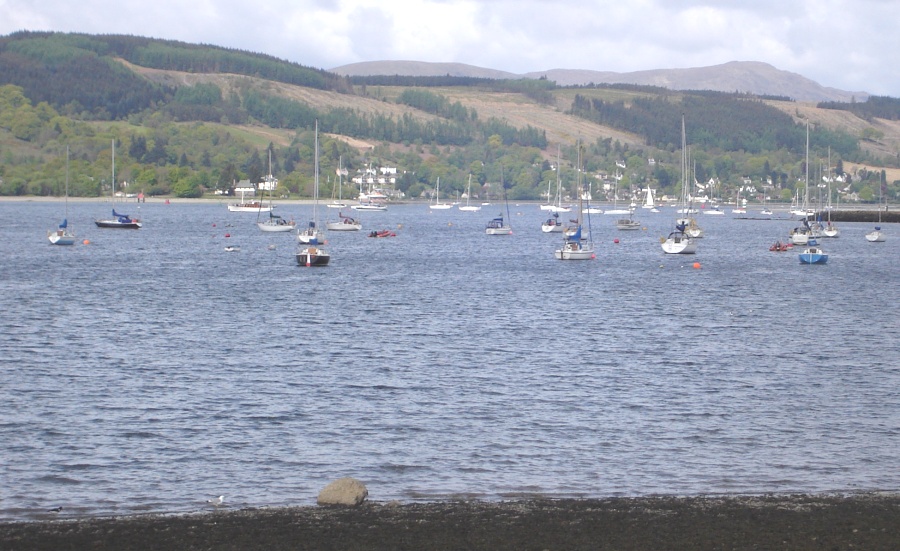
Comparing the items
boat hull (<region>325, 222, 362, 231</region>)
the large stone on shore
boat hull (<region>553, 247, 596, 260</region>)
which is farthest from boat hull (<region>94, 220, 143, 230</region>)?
the large stone on shore

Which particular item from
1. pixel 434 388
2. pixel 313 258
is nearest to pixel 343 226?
pixel 313 258

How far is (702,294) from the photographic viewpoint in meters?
65.0

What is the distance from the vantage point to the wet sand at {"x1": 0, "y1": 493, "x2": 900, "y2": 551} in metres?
16.9

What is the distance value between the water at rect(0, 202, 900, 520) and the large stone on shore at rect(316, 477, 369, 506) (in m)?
0.87

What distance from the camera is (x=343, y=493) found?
66.2 feet

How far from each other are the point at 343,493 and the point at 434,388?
13.3 metres

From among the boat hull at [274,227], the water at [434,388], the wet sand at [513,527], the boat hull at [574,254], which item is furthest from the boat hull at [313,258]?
the wet sand at [513,527]

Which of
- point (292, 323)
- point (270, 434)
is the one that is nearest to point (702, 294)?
point (292, 323)

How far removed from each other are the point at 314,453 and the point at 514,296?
127ft

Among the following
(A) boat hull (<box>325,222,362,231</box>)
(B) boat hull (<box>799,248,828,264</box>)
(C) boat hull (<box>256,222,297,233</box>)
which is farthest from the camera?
(A) boat hull (<box>325,222,362,231</box>)

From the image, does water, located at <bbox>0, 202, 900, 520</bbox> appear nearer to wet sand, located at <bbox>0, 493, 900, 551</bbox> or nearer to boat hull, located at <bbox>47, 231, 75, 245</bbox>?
wet sand, located at <bbox>0, 493, 900, 551</bbox>

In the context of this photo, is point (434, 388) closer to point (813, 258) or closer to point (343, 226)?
point (813, 258)

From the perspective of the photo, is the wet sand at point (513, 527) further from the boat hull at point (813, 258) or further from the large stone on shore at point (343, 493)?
the boat hull at point (813, 258)

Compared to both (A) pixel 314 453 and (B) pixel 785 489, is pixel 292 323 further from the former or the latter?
(B) pixel 785 489
